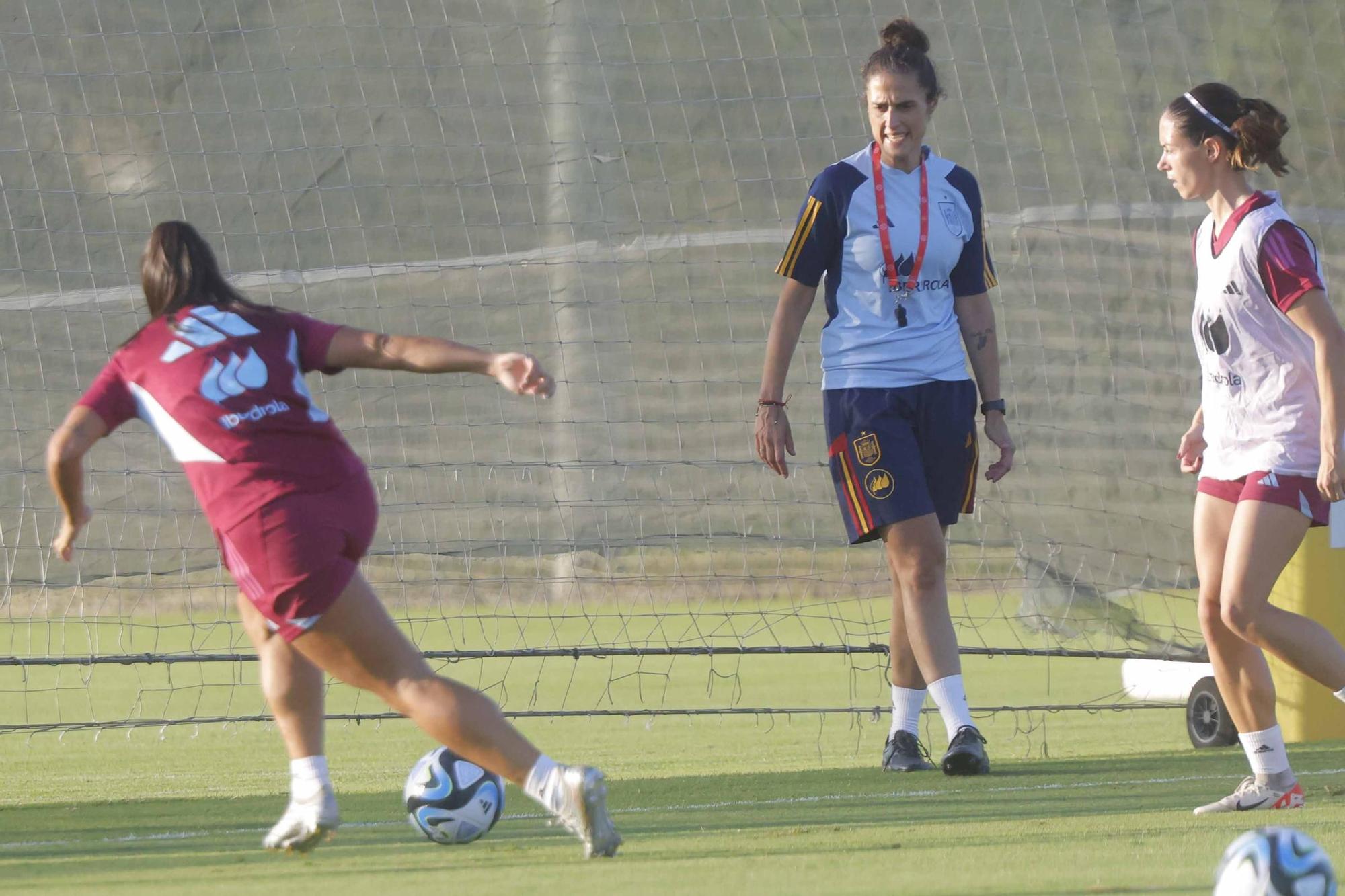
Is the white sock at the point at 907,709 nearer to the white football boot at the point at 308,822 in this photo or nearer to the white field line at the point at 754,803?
the white field line at the point at 754,803

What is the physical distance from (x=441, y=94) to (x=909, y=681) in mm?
3689

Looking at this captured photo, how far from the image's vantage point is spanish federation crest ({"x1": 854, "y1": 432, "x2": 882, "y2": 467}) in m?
5.30

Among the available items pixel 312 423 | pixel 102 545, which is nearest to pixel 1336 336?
pixel 312 423

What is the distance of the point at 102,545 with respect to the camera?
867 cm

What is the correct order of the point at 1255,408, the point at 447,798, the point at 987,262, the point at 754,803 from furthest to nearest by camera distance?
1. the point at 987,262
2. the point at 754,803
3. the point at 1255,408
4. the point at 447,798

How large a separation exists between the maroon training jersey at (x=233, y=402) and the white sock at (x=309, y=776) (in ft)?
2.07

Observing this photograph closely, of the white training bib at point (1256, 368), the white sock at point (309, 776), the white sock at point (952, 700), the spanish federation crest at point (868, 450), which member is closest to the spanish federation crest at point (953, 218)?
the spanish federation crest at point (868, 450)

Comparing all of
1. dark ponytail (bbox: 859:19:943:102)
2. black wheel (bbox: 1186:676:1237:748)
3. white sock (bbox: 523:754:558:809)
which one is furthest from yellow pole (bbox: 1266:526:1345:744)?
white sock (bbox: 523:754:558:809)

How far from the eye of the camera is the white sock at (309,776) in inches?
162

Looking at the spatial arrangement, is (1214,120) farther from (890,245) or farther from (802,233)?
(802,233)

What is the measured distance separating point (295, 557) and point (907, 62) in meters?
2.55

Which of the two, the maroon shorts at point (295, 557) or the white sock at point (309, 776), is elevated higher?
the maroon shorts at point (295, 557)

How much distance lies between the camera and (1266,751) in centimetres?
447

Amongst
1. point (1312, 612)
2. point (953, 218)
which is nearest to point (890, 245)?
point (953, 218)
